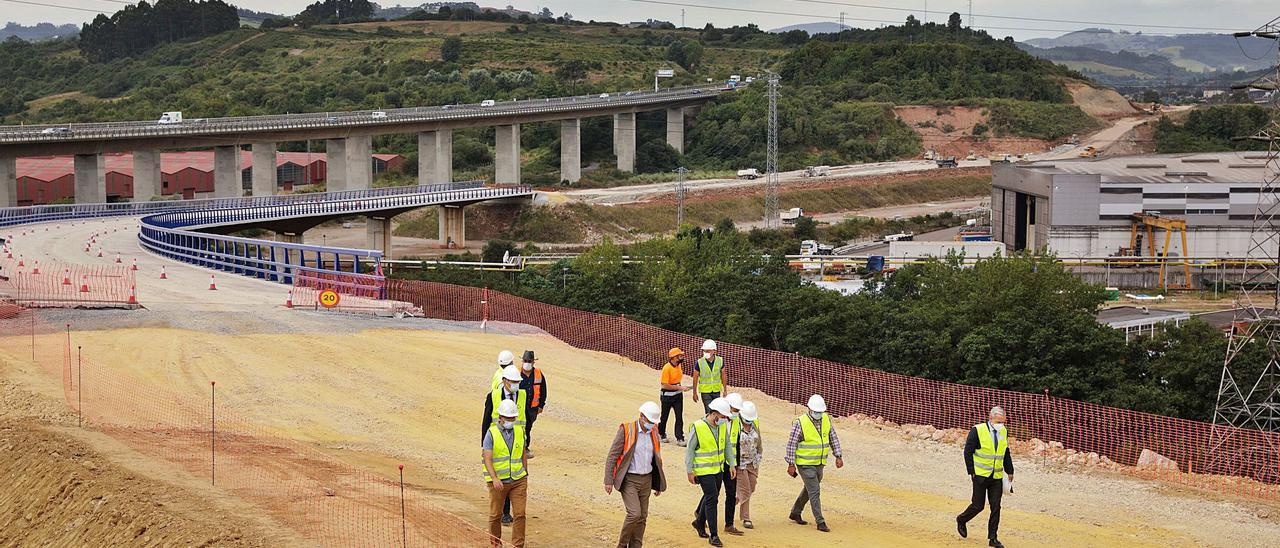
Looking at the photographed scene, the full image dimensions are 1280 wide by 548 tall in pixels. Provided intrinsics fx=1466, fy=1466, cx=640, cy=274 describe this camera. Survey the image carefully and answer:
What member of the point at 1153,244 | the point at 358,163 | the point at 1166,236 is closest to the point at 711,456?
the point at 1166,236

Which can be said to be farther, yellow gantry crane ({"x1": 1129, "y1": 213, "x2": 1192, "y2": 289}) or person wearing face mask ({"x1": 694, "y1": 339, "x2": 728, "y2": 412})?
yellow gantry crane ({"x1": 1129, "y1": 213, "x2": 1192, "y2": 289})

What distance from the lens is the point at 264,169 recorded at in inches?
3834

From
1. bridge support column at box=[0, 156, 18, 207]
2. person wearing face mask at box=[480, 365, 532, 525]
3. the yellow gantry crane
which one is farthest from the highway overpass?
person wearing face mask at box=[480, 365, 532, 525]

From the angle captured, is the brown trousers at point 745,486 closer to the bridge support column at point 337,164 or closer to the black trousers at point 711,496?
the black trousers at point 711,496

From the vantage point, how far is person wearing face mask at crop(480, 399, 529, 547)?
16.3 m

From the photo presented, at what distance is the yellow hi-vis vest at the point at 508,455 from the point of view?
53.4ft

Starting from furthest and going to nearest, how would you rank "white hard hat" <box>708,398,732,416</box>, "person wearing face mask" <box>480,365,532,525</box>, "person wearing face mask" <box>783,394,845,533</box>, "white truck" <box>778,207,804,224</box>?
"white truck" <box>778,207,804,224</box>, "person wearing face mask" <box>783,394,845,533</box>, "person wearing face mask" <box>480,365,532,525</box>, "white hard hat" <box>708,398,732,416</box>

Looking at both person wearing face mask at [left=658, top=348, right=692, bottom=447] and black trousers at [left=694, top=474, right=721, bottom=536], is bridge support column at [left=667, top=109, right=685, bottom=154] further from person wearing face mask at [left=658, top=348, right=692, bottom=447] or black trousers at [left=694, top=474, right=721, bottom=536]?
black trousers at [left=694, top=474, right=721, bottom=536]

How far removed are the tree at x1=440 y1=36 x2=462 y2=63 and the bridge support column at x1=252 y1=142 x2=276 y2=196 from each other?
263ft

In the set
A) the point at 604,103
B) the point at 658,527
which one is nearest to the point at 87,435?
the point at 658,527

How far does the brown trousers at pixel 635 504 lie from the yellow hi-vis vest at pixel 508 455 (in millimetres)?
1208

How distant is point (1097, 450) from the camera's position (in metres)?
25.1

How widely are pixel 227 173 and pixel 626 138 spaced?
46.3m

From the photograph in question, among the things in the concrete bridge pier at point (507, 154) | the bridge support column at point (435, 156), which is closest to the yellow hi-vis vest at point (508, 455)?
the bridge support column at point (435, 156)
